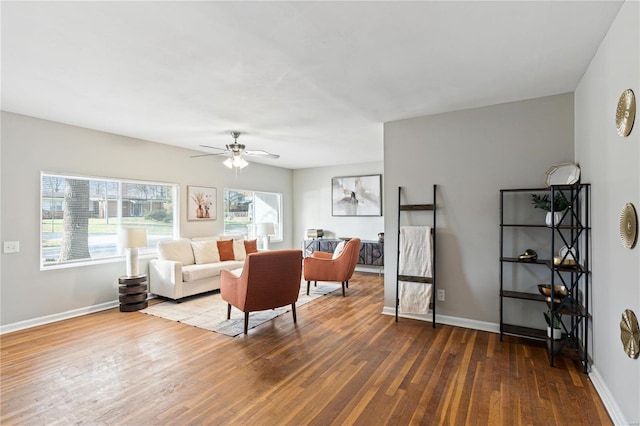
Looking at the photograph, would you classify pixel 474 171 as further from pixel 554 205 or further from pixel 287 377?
pixel 287 377

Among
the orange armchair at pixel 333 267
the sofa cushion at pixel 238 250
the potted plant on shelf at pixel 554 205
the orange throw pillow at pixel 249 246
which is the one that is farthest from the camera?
the orange throw pillow at pixel 249 246

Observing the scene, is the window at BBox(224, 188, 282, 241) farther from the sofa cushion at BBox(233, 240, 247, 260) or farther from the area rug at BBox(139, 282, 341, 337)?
the area rug at BBox(139, 282, 341, 337)

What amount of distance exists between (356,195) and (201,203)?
134 inches

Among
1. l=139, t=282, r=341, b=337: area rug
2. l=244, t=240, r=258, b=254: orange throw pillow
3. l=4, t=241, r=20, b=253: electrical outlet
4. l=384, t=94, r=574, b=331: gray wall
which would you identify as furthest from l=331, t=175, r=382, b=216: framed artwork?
l=4, t=241, r=20, b=253: electrical outlet

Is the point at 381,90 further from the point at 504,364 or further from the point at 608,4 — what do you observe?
the point at 504,364

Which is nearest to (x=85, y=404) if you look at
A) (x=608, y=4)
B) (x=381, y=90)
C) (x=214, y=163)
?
(x=381, y=90)

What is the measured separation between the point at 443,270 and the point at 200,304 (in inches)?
134

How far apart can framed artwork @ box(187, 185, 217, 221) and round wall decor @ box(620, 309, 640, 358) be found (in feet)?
18.6

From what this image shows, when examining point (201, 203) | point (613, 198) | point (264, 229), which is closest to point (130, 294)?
point (201, 203)

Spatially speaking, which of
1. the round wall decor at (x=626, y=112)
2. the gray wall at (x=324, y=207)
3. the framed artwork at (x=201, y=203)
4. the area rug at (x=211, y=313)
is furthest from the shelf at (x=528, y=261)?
the framed artwork at (x=201, y=203)

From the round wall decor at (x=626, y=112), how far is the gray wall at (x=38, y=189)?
219 inches

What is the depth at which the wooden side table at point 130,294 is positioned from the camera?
428cm

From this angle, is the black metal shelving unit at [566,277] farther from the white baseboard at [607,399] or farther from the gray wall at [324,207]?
the gray wall at [324,207]

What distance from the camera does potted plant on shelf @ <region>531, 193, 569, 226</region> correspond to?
2830mm
